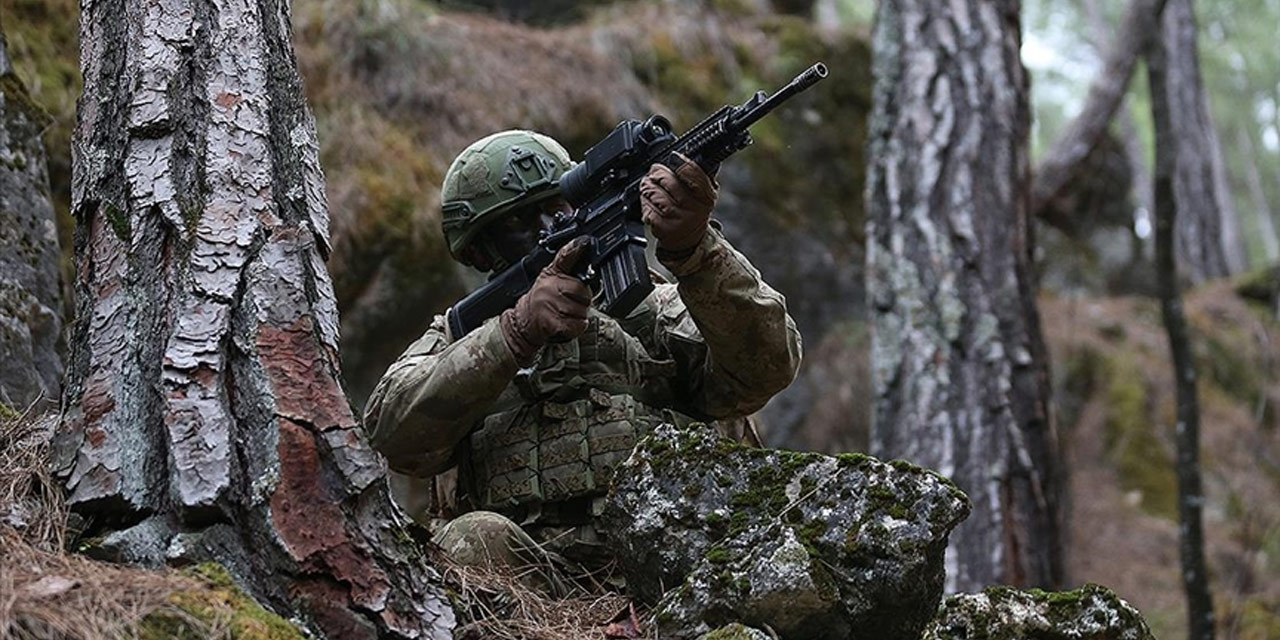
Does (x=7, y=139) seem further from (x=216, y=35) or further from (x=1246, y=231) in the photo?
(x=1246, y=231)

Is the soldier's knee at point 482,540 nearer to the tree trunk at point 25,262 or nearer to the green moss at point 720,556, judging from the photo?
the green moss at point 720,556

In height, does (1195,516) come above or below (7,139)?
below

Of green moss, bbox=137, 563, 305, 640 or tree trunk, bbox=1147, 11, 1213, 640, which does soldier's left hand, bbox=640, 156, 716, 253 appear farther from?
tree trunk, bbox=1147, 11, 1213, 640

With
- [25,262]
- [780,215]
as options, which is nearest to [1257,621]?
[780,215]

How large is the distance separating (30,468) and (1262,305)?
1291cm

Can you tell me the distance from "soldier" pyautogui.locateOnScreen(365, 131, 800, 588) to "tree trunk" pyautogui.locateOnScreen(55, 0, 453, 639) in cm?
78

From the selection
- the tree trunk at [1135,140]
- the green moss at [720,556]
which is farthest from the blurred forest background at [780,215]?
the green moss at [720,556]

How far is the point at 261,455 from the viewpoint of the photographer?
2820 mm

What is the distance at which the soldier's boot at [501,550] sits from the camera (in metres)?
3.61

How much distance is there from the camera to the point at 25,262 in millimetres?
4594

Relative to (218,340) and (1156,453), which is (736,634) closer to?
(218,340)

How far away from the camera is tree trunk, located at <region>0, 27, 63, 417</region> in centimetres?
434

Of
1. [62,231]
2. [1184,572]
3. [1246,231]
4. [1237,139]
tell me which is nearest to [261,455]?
[62,231]

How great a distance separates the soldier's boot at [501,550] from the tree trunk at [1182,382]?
396 centimetres
